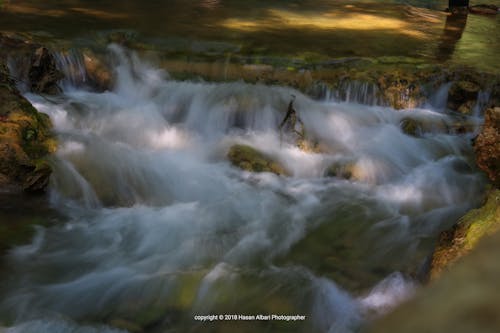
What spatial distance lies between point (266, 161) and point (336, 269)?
2812mm

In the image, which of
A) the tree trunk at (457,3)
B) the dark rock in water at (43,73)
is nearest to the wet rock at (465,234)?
the dark rock in water at (43,73)

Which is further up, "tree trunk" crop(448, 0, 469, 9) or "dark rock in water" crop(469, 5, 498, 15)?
"tree trunk" crop(448, 0, 469, 9)

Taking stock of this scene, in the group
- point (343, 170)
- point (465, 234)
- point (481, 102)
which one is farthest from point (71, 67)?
point (481, 102)

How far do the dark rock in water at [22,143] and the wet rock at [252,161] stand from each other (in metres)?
3.04

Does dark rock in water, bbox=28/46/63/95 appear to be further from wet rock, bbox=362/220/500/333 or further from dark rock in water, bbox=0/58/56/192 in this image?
wet rock, bbox=362/220/500/333

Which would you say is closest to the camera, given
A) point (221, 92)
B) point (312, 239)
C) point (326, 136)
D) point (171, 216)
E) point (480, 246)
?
point (480, 246)

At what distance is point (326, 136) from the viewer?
878 cm

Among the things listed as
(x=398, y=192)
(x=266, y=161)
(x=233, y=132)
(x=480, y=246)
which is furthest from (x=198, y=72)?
(x=480, y=246)

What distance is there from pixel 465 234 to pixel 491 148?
1313mm

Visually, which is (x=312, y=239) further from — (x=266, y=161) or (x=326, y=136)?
(x=326, y=136)


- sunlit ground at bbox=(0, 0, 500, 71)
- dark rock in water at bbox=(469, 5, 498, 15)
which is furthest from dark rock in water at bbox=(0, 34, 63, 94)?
dark rock in water at bbox=(469, 5, 498, 15)

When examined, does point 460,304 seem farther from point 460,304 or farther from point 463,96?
point 463,96

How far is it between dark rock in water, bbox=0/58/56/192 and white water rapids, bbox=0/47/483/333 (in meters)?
0.25

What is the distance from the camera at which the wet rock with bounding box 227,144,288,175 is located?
7.76 meters
